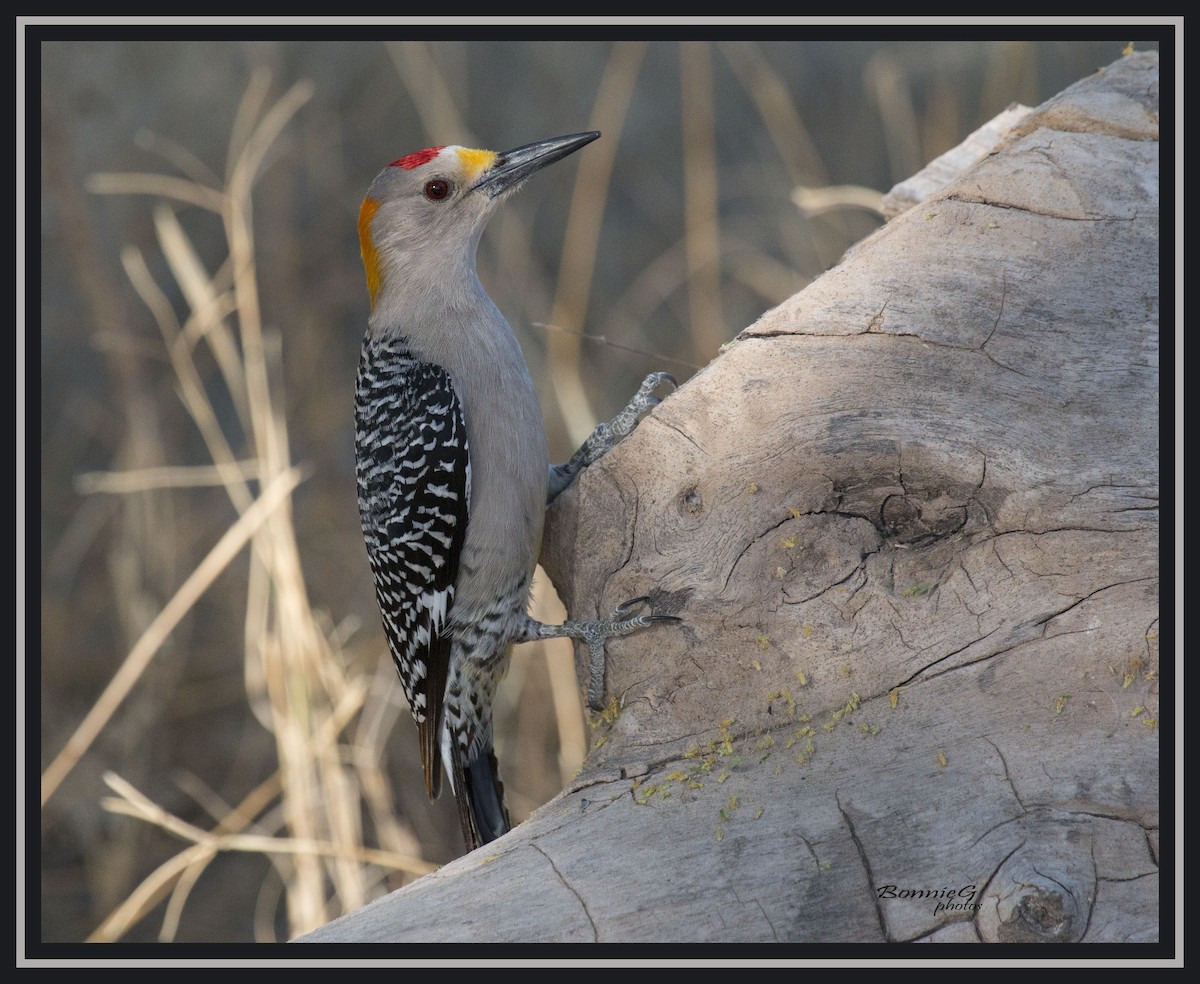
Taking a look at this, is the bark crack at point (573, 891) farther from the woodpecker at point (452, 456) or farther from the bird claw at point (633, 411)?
the bird claw at point (633, 411)

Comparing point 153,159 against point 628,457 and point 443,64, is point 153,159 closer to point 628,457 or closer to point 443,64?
point 443,64

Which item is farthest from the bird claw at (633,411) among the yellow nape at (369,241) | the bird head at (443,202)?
the yellow nape at (369,241)

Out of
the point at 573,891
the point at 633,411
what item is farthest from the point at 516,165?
the point at 573,891

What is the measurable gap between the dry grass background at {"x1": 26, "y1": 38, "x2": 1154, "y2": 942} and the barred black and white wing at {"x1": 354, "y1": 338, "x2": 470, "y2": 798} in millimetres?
416

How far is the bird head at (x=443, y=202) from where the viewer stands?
3.49 meters

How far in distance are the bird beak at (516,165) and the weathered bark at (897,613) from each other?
1.06 metres

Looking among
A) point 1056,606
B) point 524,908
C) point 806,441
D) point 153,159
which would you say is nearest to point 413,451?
point 806,441

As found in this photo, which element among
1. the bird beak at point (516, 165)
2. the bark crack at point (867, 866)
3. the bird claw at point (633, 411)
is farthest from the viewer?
the bird beak at point (516, 165)

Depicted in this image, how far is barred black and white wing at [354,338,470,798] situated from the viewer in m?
3.26

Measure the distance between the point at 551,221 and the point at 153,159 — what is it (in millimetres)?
2631

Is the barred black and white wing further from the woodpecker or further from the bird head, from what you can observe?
the bird head

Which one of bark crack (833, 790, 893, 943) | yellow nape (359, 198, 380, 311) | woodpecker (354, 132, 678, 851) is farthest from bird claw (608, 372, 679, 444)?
bark crack (833, 790, 893, 943)

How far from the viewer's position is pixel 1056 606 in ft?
7.97
